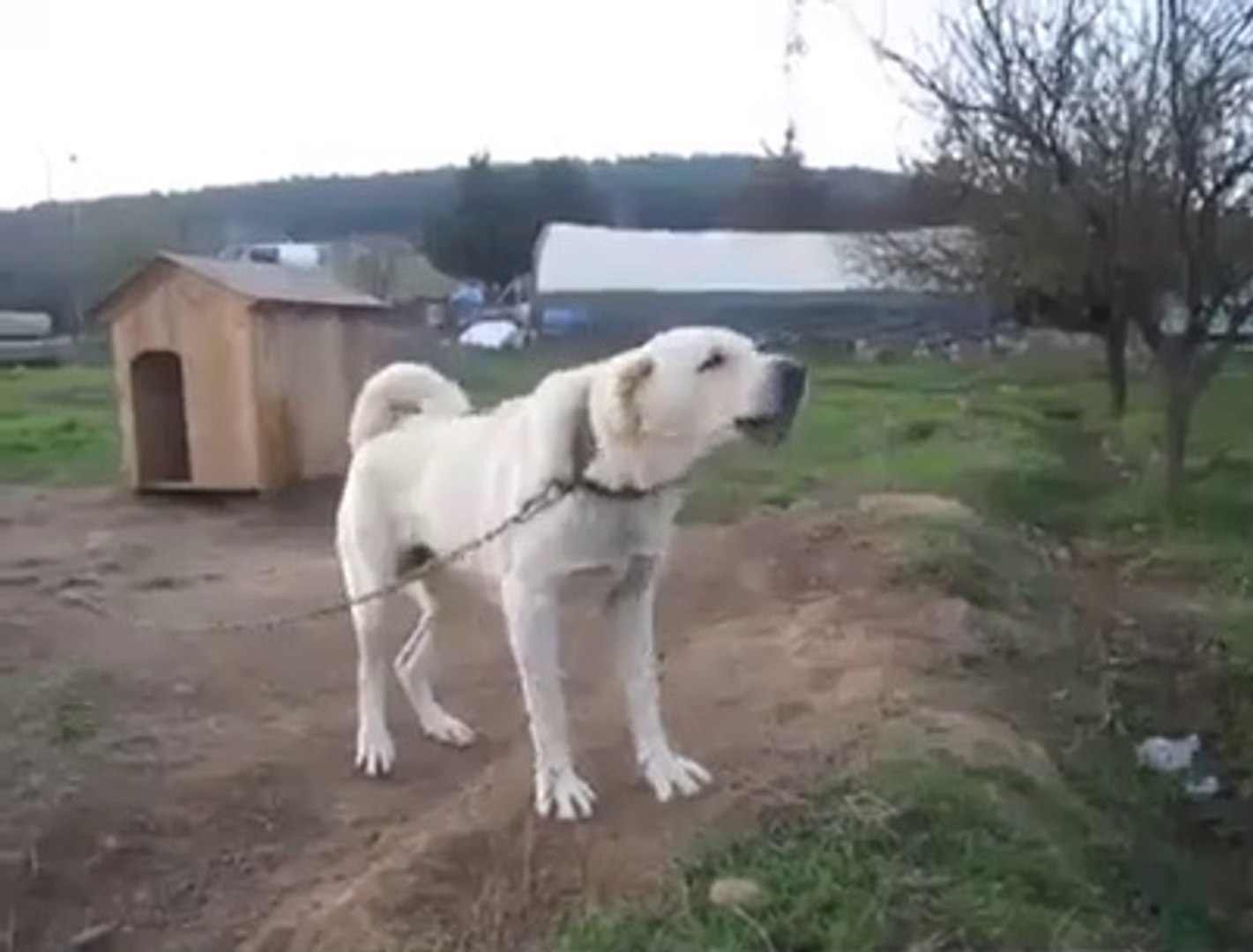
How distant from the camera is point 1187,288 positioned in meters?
14.6

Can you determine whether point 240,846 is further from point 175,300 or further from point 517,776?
point 175,300

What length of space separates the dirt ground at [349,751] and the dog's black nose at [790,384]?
926mm

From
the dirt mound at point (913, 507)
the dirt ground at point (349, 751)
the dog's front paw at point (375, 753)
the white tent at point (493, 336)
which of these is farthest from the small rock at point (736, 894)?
the white tent at point (493, 336)

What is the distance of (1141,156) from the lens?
1507cm

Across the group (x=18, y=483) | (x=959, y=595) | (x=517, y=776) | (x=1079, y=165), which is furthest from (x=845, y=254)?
(x=517, y=776)

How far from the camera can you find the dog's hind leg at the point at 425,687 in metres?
6.13

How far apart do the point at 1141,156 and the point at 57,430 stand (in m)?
10.5

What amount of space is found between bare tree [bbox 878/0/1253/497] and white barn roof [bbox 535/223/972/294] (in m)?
22.7

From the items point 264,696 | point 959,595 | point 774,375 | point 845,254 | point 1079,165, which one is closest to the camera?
point 774,375

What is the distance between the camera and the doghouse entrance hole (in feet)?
42.6

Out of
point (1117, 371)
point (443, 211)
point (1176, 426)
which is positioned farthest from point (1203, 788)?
point (443, 211)

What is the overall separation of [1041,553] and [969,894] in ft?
24.4

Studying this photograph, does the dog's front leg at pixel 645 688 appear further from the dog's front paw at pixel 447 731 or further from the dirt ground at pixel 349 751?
the dog's front paw at pixel 447 731

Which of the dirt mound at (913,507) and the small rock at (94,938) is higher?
the small rock at (94,938)
